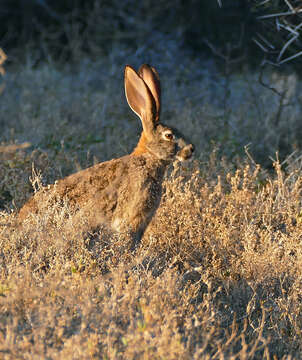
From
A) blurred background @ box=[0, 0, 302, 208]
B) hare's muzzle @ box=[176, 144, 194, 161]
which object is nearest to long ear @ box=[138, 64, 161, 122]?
hare's muzzle @ box=[176, 144, 194, 161]

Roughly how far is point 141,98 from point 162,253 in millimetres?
1351

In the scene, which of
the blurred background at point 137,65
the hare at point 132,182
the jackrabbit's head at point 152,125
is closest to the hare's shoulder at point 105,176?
the hare at point 132,182

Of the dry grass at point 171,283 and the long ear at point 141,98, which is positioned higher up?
the long ear at point 141,98

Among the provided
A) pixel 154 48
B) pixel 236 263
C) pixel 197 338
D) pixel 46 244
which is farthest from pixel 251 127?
pixel 197 338

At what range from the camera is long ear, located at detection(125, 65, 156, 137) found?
4.67 m

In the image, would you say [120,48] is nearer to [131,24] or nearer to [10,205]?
[131,24]

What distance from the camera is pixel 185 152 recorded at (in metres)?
4.67

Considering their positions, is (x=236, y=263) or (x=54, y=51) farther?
(x=54, y=51)

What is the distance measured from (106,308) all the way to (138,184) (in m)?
1.64

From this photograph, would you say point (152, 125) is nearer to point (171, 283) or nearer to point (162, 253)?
point (162, 253)

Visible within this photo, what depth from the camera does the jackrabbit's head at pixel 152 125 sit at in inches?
183

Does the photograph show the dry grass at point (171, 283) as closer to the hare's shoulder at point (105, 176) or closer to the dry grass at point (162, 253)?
the dry grass at point (162, 253)

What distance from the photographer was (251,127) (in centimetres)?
740

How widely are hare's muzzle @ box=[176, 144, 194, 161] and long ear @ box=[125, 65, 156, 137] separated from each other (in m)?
0.31
